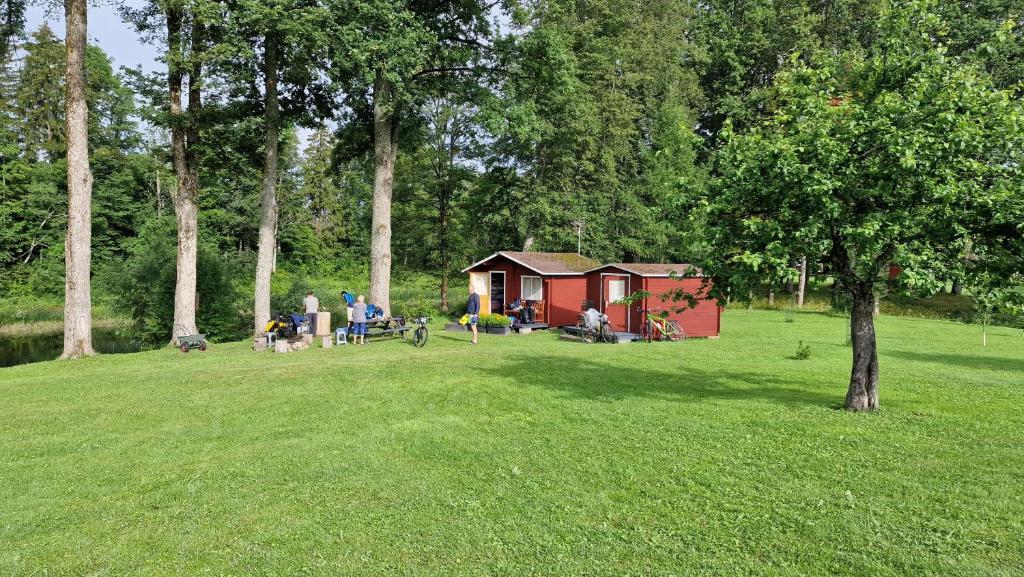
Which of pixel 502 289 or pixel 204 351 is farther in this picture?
pixel 502 289

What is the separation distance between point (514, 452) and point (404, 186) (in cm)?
2463

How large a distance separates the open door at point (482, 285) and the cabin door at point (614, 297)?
5.50 m

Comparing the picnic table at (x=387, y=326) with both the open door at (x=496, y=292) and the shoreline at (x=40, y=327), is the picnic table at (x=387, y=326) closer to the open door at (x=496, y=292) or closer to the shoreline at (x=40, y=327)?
the open door at (x=496, y=292)

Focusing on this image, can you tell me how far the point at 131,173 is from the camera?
38875 mm

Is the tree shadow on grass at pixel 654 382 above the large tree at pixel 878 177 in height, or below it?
below

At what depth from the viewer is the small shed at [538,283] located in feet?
66.8

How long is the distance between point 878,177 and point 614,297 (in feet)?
40.1

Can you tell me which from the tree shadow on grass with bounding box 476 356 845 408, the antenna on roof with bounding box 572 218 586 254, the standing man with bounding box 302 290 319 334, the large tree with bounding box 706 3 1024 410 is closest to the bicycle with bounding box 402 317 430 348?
the standing man with bounding box 302 290 319 334

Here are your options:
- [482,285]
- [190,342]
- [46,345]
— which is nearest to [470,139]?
[482,285]

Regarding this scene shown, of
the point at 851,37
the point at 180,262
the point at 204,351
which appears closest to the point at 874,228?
the point at 204,351

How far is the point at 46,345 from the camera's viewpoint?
2144 centimetres

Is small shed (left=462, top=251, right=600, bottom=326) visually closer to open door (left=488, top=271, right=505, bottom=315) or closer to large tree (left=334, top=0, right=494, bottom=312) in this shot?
open door (left=488, top=271, right=505, bottom=315)

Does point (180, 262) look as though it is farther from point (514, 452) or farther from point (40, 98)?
point (40, 98)

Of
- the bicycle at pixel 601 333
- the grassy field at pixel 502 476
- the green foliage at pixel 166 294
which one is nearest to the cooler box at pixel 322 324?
the grassy field at pixel 502 476
